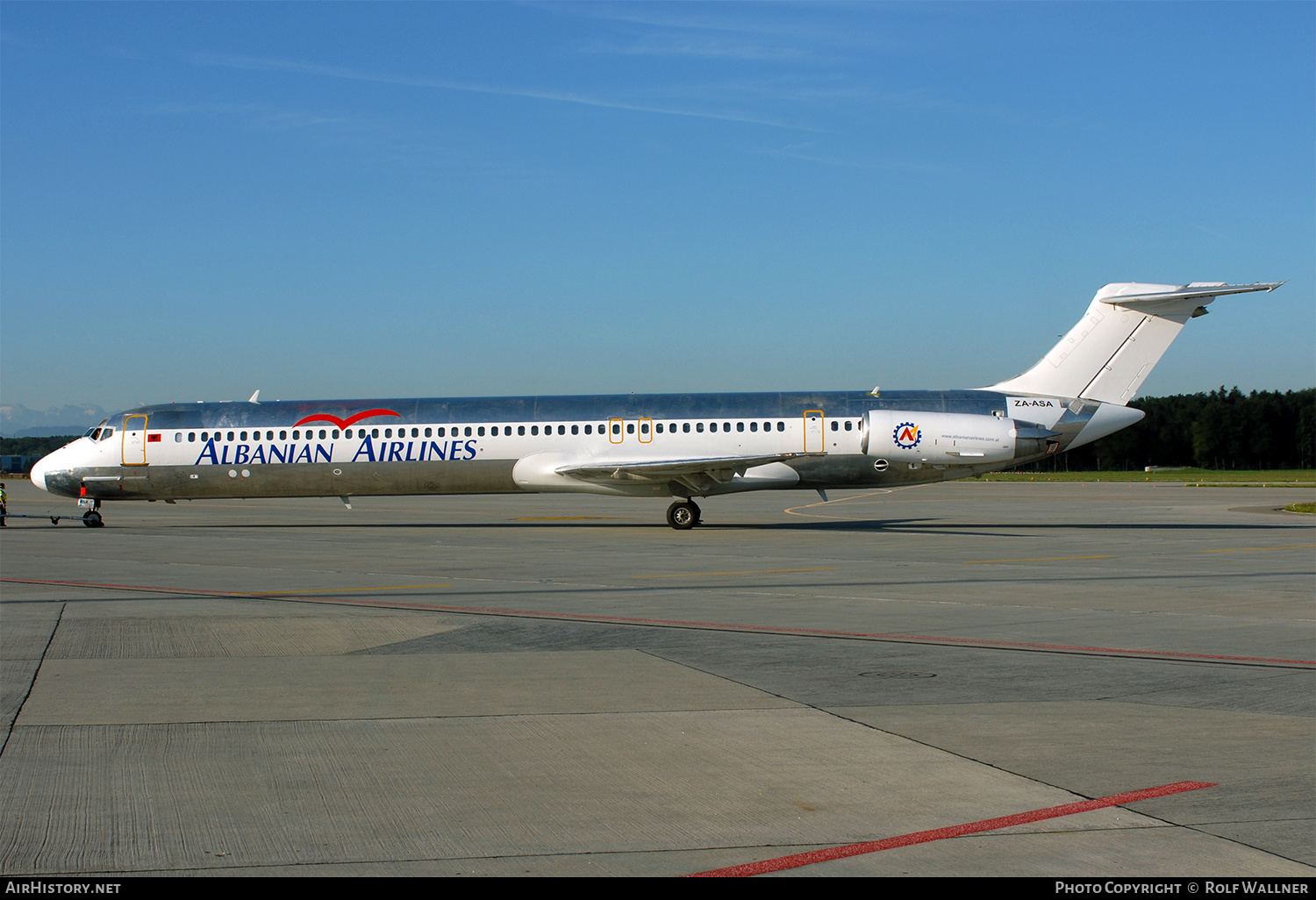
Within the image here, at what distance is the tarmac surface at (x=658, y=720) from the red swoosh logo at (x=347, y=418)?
11.9 meters

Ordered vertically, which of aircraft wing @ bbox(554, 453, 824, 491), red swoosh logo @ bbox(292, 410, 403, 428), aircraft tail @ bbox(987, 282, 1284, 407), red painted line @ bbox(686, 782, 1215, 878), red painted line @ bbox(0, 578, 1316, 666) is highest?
aircraft tail @ bbox(987, 282, 1284, 407)

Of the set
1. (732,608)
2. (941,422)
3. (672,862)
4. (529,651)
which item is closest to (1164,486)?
(941,422)

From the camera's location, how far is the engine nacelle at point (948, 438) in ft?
93.7

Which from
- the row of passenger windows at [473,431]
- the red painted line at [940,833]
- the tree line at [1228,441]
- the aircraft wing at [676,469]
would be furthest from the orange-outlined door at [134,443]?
the tree line at [1228,441]

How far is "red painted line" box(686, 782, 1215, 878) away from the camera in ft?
16.5

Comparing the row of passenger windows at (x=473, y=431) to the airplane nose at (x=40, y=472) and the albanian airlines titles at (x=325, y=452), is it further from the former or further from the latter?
the airplane nose at (x=40, y=472)

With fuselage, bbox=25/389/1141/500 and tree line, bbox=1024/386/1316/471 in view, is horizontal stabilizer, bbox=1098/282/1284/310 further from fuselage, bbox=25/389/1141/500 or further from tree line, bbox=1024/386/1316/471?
tree line, bbox=1024/386/1316/471

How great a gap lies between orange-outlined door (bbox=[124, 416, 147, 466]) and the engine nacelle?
2038cm

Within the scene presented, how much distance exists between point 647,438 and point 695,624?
56.3 ft

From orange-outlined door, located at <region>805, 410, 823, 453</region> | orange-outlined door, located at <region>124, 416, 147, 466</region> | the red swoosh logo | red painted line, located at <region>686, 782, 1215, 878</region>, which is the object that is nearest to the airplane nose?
orange-outlined door, located at <region>124, 416, 147, 466</region>

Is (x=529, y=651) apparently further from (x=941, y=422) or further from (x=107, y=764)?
(x=941, y=422)

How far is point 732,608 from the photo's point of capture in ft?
45.6

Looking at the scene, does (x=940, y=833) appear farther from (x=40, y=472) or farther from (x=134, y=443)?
(x=40, y=472)

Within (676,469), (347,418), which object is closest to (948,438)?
(676,469)
